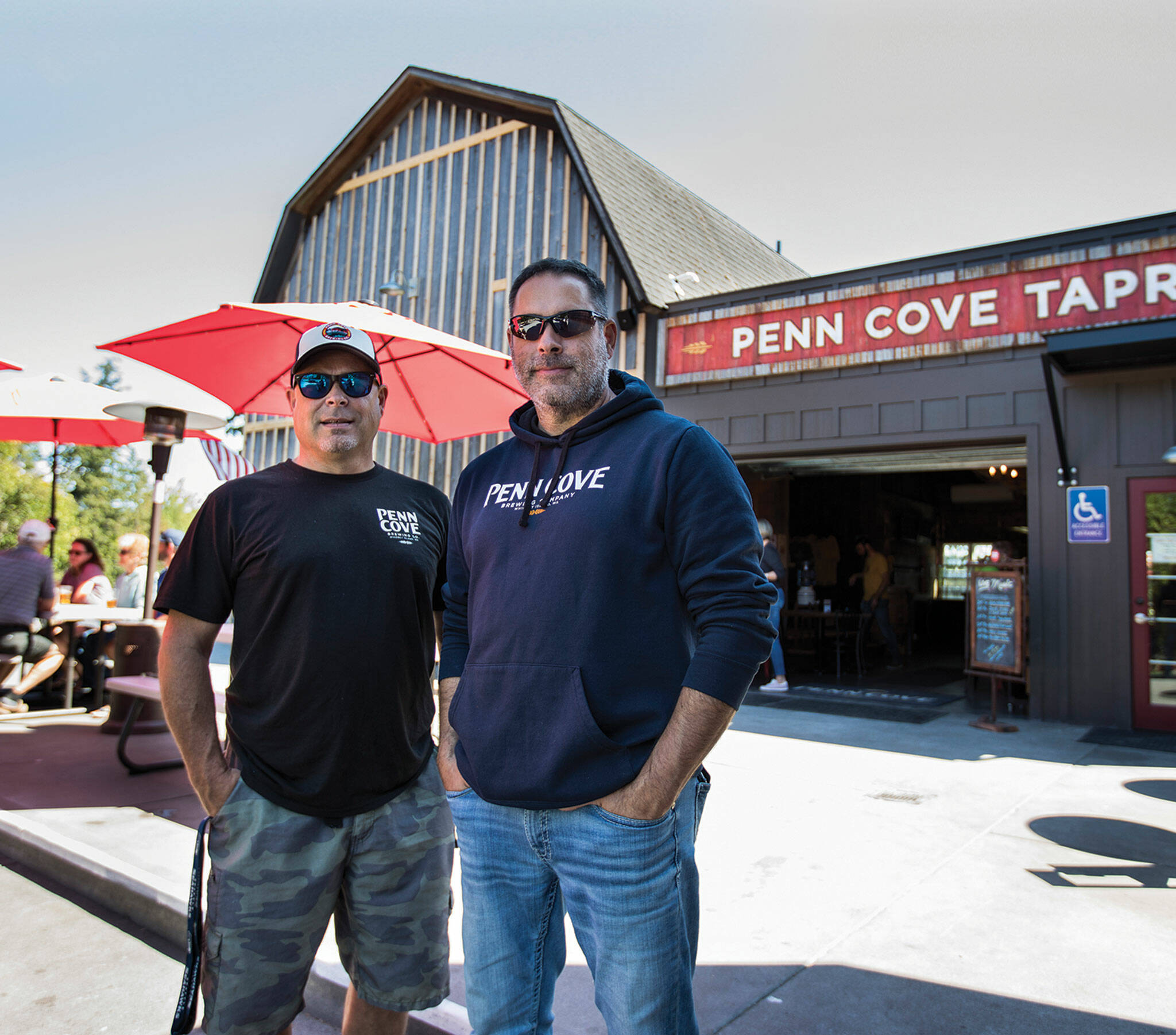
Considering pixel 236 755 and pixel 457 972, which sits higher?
pixel 236 755

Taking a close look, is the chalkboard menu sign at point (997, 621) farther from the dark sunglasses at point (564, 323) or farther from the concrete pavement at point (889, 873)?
the dark sunglasses at point (564, 323)

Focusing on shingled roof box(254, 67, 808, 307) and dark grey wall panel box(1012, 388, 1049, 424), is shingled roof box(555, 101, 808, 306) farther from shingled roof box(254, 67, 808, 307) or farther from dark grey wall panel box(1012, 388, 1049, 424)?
dark grey wall panel box(1012, 388, 1049, 424)

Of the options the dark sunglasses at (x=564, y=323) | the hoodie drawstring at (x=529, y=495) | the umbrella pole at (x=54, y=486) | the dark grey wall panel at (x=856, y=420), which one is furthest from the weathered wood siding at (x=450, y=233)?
the hoodie drawstring at (x=529, y=495)

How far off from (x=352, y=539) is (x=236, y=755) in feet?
2.03

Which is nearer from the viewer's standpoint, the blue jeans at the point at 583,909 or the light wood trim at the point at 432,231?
the blue jeans at the point at 583,909

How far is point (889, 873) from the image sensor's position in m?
3.75

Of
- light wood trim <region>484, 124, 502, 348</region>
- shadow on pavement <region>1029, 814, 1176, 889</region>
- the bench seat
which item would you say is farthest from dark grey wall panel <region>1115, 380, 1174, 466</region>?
light wood trim <region>484, 124, 502, 348</region>

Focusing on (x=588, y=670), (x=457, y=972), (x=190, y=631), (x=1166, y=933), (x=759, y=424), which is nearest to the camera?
(x=588, y=670)

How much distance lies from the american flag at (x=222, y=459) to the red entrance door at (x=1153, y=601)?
27.6 feet

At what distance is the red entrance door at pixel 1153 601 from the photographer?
7379 millimetres

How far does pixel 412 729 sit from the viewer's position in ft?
7.04

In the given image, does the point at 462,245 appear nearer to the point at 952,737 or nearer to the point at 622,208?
the point at 622,208

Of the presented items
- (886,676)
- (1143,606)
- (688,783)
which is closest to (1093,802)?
(1143,606)

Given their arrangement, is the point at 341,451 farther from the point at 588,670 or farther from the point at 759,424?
the point at 759,424
